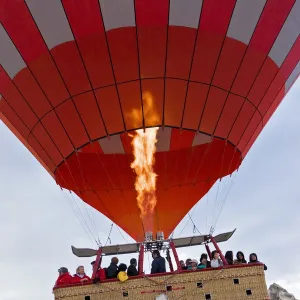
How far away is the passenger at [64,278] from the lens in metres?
6.88

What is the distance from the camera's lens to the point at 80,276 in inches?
276

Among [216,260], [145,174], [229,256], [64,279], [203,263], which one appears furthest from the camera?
[145,174]

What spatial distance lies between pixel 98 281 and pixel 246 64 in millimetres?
4135

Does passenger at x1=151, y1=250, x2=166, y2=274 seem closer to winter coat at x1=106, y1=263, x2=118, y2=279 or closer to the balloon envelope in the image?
winter coat at x1=106, y1=263, x2=118, y2=279

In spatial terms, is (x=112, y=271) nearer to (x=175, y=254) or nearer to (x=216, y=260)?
(x=175, y=254)

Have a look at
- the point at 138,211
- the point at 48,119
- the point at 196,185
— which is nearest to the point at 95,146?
the point at 48,119

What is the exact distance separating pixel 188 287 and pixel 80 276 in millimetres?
1480

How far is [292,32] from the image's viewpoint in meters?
8.55

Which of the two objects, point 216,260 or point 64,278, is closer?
point 64,278

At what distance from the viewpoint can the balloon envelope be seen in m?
7.74

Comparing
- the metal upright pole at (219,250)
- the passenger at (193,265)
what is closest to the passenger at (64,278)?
the passenger at (193,265)

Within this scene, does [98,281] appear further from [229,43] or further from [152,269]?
[229,43]

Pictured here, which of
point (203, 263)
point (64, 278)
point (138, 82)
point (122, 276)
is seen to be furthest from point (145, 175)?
point (64, 278)

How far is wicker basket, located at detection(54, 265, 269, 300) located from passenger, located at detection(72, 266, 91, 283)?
10cm
